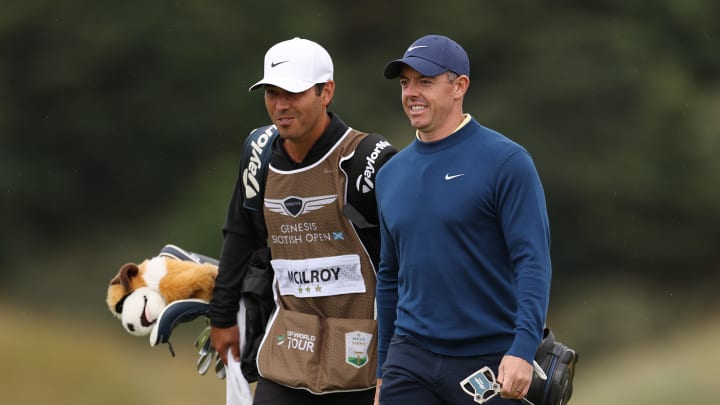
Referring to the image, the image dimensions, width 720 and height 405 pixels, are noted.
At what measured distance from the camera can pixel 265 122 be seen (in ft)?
53.1

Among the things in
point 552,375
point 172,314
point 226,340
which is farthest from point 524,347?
point 172,314

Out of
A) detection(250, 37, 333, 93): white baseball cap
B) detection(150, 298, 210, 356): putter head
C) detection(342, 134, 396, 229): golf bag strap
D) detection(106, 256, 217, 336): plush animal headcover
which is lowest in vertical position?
detection(150, 298, 210, 356): putter head

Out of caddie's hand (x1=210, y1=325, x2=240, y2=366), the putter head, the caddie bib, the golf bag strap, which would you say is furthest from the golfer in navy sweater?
the putter head

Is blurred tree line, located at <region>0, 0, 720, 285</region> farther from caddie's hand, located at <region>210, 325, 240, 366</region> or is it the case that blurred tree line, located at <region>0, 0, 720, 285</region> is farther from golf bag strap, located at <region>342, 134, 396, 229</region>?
golf bag strap, located at <region>342, 134, 396, 229</region>

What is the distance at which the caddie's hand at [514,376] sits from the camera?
4.23 meters

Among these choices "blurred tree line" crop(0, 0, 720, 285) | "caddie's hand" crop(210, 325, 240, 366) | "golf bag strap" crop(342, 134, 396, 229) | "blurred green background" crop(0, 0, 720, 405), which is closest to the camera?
"golf bag strap" crop(342, 134, 396, 229)

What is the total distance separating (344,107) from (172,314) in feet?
35.0

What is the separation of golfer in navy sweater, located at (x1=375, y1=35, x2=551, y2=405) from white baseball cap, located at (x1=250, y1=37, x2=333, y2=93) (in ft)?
2.07

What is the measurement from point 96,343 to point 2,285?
2.07 meters

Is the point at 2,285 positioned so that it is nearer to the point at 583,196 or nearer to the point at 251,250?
the point at 583,196

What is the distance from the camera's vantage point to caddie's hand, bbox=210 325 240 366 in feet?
18.8

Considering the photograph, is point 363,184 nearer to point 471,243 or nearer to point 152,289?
point 471,243

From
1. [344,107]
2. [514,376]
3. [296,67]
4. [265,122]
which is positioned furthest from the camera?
[344,107]

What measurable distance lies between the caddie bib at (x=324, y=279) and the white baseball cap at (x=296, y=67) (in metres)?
0.26
